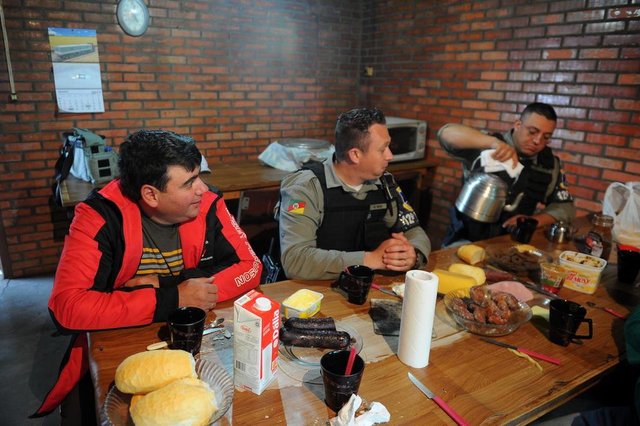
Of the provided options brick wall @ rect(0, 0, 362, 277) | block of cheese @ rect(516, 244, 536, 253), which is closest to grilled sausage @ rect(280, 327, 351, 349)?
block of cheese @ rect(516, 244, 536, 253)

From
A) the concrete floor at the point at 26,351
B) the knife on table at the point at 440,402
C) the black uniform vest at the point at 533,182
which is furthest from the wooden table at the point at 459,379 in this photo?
the concrete floor at the point at 26,351

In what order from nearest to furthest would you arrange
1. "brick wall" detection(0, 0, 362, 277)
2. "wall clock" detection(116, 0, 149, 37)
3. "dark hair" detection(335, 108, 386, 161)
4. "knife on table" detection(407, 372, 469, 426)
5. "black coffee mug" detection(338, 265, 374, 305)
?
"knife on table" detection(407, 372, 469, 426), "black coffee mug" detection(338, 265, 374, 305), "dark hair" detection(335, 108, 386, 161), "brick wall" detection(0, 0, 362, 277), "wall clock" detection(116, 0, 149, 37)

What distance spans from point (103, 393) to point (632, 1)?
3584mm

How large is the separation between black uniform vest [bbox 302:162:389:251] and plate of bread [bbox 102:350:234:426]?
1.06 m

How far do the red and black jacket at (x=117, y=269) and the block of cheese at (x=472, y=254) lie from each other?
0.97m

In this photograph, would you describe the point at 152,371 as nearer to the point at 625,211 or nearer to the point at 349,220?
the point at 349,220

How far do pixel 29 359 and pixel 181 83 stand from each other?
257 cm

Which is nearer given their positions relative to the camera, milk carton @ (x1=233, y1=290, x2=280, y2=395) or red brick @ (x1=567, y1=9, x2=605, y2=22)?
milk carton @ (x1=233, y1=290, x2=280, y2=395)

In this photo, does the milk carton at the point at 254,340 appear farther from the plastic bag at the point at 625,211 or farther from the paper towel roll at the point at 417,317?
the plastic bag at the point at 625,211

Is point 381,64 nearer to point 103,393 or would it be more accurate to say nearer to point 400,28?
point 400,28

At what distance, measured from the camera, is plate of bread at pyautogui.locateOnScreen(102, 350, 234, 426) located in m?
0.88

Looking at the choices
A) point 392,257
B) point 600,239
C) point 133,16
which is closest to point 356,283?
point 392,257

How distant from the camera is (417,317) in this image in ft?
3.82

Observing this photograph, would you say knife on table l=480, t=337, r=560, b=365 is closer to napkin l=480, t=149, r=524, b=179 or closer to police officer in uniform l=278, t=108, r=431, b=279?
police officer in uniform l=278, t=108, r=431, b=279
